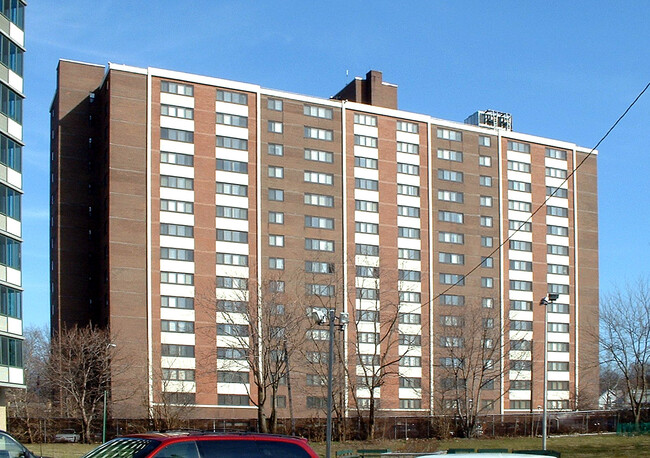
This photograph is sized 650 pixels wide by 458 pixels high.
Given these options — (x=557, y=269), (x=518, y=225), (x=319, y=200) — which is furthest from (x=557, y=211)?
(x=319, y=200)

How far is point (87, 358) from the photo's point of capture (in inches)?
2950

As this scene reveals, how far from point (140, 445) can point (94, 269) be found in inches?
3205

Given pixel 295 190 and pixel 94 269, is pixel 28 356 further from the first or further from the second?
pixel 295 190

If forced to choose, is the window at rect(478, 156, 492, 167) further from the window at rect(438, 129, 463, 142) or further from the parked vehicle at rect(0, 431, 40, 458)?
the parked vehicle at rect(0, 431, 40, 458)

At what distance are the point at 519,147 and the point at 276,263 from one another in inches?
1339

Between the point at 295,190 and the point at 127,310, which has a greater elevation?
the point at 295,190

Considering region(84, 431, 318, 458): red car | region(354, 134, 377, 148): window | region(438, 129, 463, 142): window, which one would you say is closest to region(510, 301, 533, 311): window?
region(438, 129, 463, 142): window

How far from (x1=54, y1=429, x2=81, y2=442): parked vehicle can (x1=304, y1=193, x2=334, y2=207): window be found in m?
33.5

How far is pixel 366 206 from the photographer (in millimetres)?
94750

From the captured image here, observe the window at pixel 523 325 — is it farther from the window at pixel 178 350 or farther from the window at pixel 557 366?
the window at pixel 178 350

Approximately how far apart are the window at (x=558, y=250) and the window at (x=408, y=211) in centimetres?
1771

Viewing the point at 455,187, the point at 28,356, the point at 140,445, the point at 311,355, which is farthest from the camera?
the point at 455,187

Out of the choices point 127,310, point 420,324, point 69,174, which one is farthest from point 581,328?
point 69,174

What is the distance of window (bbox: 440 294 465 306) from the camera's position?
3804 inches
